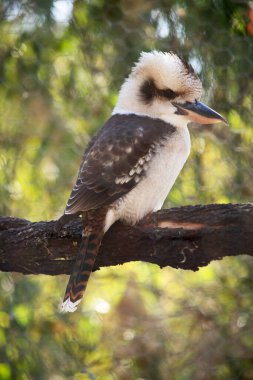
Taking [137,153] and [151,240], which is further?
[137,153]

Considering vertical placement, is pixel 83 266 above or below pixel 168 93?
below

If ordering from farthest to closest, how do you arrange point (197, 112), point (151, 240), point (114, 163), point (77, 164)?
point (77, 164)
point (197, 112)
point (114, 163)
point (151, 240)

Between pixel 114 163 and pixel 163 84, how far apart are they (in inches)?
13.3

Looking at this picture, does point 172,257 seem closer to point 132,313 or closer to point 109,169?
point 109,169

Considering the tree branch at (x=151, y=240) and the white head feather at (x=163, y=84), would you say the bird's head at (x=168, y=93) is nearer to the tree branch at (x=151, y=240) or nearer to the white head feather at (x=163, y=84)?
the white head feather at (x=163, y=84)

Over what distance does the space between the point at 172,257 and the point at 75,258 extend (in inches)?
11.2

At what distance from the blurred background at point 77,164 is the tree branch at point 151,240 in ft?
3.62

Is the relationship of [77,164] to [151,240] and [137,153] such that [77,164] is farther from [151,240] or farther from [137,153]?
[151,240]

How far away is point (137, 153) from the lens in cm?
231

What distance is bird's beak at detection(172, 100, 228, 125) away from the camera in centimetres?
245

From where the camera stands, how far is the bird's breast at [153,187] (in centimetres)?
230

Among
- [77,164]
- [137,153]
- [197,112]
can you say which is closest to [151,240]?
[137,153]

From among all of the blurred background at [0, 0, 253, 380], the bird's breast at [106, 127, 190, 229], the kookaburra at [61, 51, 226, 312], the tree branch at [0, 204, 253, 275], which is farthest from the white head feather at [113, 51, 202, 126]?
the blurred background at [0, 0, 253, 380]

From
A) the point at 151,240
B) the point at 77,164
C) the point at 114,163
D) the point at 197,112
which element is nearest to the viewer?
the point at 151,240
